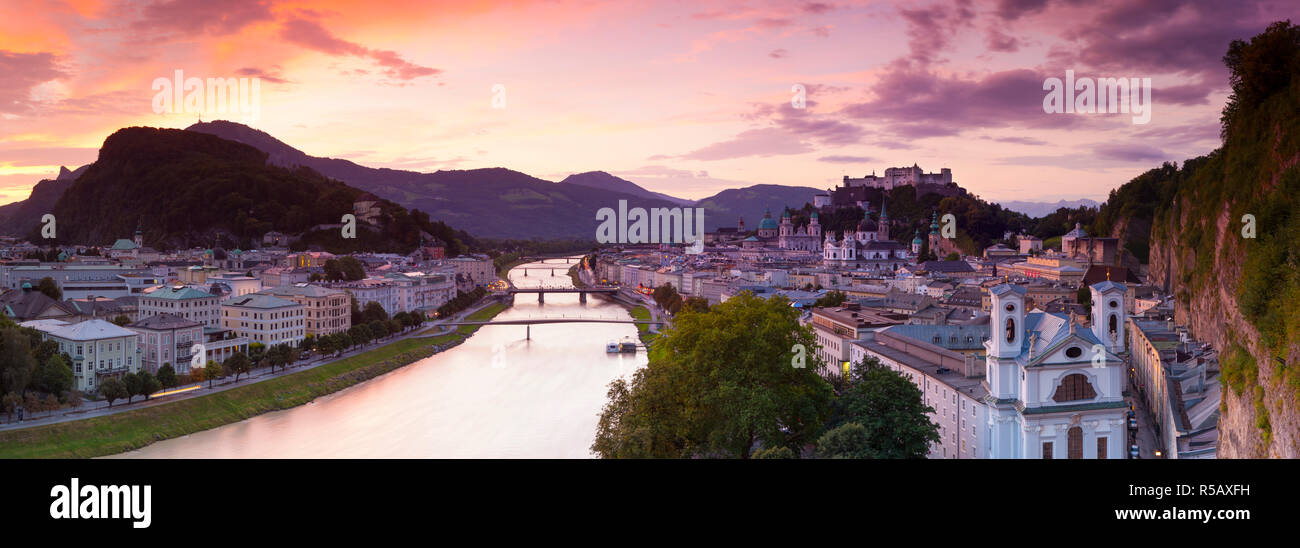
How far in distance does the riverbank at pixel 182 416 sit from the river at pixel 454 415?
265mm

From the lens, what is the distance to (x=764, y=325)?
11.0 metres

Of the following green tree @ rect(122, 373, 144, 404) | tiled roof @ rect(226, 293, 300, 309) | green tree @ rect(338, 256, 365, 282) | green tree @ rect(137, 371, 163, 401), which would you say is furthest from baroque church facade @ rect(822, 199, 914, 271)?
green tree @ rect(122, 373, 144, 404)

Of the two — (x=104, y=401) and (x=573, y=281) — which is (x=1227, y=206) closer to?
(x=104, y=401)

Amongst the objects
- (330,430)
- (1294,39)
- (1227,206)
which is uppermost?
(1294,39)

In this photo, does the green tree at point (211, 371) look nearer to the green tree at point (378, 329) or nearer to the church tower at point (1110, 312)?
the green tree at point (378, 329)

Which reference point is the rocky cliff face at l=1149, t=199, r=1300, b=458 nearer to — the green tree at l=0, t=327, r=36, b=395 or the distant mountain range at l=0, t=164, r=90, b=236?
the green tree at l=0, t=327, r=36, b=395

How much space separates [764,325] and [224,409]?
10514mm

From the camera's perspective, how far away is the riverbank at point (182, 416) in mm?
12883

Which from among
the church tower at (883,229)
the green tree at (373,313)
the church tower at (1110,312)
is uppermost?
the church tower at (883,229)

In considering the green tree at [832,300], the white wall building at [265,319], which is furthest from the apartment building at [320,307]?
the green tree at [832,300]

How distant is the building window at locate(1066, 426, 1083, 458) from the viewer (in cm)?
933

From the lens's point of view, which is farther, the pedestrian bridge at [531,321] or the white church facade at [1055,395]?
the pedestrian bridge at [531,321]

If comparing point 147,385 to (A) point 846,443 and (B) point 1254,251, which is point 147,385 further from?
(B) point 1254,251
